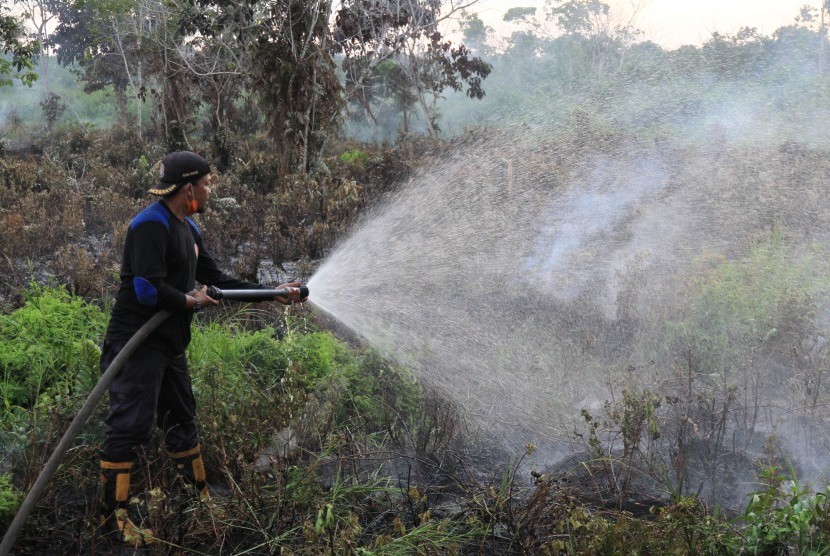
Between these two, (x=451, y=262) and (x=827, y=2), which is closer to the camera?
(x=451, y=262)

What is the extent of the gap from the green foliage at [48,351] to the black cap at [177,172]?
1128mm

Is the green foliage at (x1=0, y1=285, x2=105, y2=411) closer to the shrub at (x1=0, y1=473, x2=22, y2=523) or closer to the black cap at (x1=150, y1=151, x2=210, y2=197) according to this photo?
the shrub at (x1=0, y1=473, x2=22, y2=523)

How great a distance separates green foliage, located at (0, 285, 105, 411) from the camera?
4.20 m

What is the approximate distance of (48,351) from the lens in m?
4.60

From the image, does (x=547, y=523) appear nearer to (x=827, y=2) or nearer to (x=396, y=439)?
(x=396, y=439)

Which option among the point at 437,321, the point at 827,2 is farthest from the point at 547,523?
the point at 827,2

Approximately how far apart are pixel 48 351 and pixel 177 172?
1.78 meters

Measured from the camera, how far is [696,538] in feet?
9.98

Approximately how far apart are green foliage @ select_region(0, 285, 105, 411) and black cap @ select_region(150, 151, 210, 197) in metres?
1.13

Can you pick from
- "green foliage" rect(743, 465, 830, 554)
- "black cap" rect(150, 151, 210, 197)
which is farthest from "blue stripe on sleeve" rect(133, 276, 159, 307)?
"green foliage" rect(743, 465, 830, 554)

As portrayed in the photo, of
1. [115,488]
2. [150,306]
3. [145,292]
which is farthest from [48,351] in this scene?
[145,292]

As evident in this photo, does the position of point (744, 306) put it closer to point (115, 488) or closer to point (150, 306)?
point (150, 306)

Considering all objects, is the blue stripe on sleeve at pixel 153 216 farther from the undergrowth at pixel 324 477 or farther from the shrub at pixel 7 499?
the shrub at pixel 7 499

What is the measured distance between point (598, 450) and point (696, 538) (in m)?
1.03
